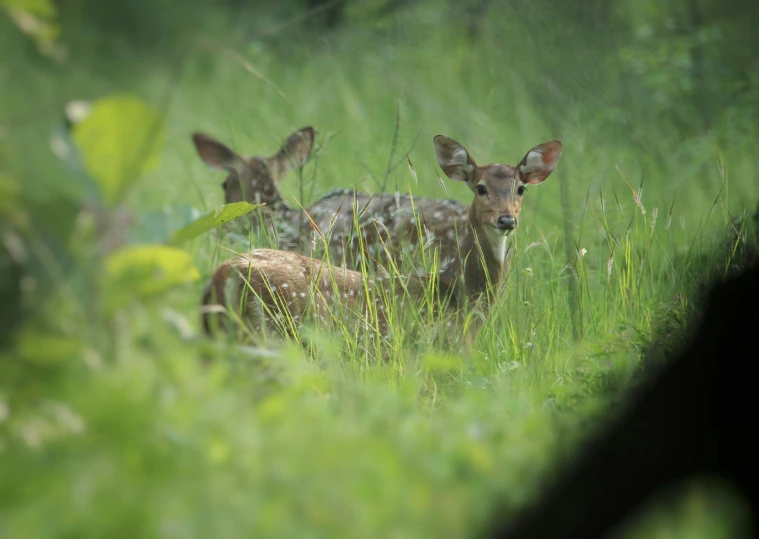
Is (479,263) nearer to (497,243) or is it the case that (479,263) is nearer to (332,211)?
(497,243)

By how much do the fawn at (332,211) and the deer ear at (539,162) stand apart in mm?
454

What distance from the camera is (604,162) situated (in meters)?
7.22

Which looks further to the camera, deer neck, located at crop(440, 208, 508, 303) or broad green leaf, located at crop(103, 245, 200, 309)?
deer neck, located at crop(440, 208, 508, 303)

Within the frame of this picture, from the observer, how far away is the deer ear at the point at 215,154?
6227 millimetres

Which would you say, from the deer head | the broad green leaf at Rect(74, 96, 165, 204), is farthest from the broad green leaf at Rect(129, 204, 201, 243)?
the deer head

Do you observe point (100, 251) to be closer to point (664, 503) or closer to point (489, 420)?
point (489, 420)

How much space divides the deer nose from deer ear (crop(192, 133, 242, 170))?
186 cm

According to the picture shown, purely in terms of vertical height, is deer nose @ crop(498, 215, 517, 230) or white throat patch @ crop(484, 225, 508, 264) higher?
deer nose @ crop(498, 215, 517, 230)

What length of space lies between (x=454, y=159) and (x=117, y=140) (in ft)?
11.0

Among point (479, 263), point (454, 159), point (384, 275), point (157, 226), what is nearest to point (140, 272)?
point (157, 226)

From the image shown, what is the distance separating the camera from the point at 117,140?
7.86ft

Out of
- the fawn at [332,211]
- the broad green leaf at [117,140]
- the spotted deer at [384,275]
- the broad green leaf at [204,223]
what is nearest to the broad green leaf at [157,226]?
the broad green leaf at [204,223]

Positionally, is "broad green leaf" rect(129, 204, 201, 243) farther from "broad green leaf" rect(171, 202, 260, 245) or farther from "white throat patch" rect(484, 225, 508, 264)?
"white throat patch" rect(484, 225, 508, 264)

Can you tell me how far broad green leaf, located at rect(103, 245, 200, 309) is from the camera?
233 cm
